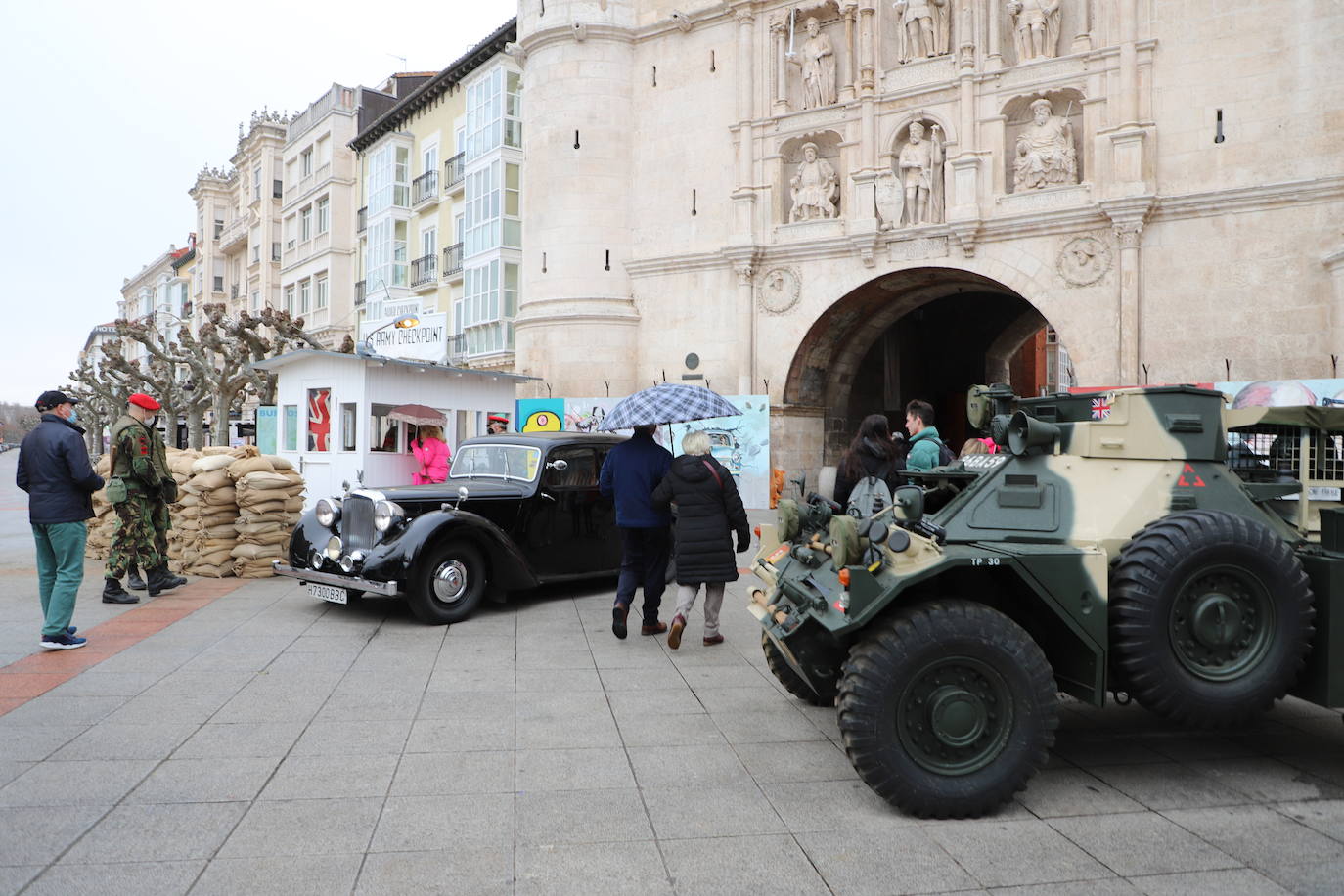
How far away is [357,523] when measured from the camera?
8242 mm

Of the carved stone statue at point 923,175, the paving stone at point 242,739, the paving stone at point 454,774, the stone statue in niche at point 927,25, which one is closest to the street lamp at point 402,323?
the carved stone statue at point 923,175

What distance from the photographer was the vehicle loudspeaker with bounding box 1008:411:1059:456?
438 centimetres

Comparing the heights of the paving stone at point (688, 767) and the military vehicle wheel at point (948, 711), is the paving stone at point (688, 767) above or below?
below

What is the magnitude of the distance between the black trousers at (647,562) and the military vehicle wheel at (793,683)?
1.97 metres

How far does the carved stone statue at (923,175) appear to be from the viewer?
17891 millimetres

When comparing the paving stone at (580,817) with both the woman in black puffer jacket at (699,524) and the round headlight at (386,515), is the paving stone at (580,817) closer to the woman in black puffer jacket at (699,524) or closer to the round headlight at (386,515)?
the woman in black puffer jacket at (699,524)

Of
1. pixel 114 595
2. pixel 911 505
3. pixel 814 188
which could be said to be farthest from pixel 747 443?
pixel 911 505

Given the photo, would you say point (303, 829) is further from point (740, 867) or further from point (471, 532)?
point (471, 532)

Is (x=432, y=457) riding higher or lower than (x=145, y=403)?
lower

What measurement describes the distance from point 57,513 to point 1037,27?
17.2 metres

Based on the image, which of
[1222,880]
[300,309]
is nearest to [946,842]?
[1222,880]

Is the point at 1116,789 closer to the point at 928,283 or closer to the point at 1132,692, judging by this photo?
the point at 1132,692

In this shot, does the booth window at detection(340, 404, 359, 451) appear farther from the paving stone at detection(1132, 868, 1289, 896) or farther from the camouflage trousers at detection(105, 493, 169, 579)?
the paving stone at detection(1132, 868, 1289, 896)

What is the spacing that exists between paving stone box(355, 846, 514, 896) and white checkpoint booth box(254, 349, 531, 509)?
396 inches
